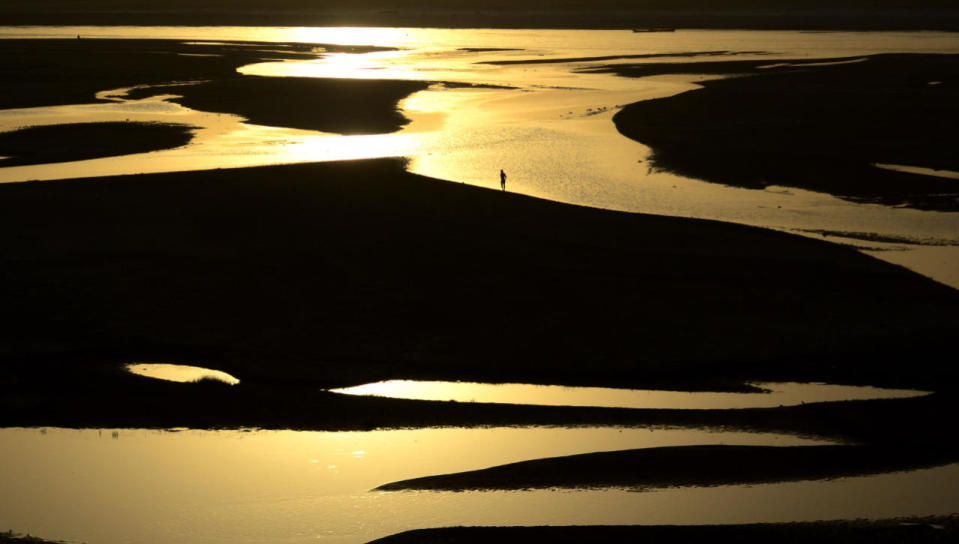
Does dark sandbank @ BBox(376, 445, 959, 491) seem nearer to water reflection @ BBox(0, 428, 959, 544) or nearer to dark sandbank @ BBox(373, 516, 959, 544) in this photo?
water reflection @ BBox(0, 428, 959, 544)

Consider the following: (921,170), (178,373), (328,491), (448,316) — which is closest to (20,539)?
(328,491)

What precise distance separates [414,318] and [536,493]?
6.98m

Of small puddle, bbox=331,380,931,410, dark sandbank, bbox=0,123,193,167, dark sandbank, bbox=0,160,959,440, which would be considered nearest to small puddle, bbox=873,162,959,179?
dark sandbank, bbox=0,160,959,440

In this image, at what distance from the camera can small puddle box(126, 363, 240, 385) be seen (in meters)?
17.0

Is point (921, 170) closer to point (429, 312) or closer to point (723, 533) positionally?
point (429, 312)

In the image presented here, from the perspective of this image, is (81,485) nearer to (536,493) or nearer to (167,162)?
(536,493)

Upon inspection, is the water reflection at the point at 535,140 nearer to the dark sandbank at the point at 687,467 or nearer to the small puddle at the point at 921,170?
the small puddle at the point at 921,170

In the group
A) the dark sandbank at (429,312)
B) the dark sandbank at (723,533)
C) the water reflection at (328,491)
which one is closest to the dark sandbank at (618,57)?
the dark sandbank at (429,312)

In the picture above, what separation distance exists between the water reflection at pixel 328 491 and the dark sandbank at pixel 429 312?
Result: 58 centimetres

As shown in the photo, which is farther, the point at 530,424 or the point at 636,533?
the point at 530,424

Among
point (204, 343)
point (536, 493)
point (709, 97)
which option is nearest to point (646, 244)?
point (204, 343)

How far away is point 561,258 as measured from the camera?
23781 millimetres

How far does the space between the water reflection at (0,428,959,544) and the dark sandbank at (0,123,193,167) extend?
26.0 m

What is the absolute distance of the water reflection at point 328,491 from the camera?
12.3m
